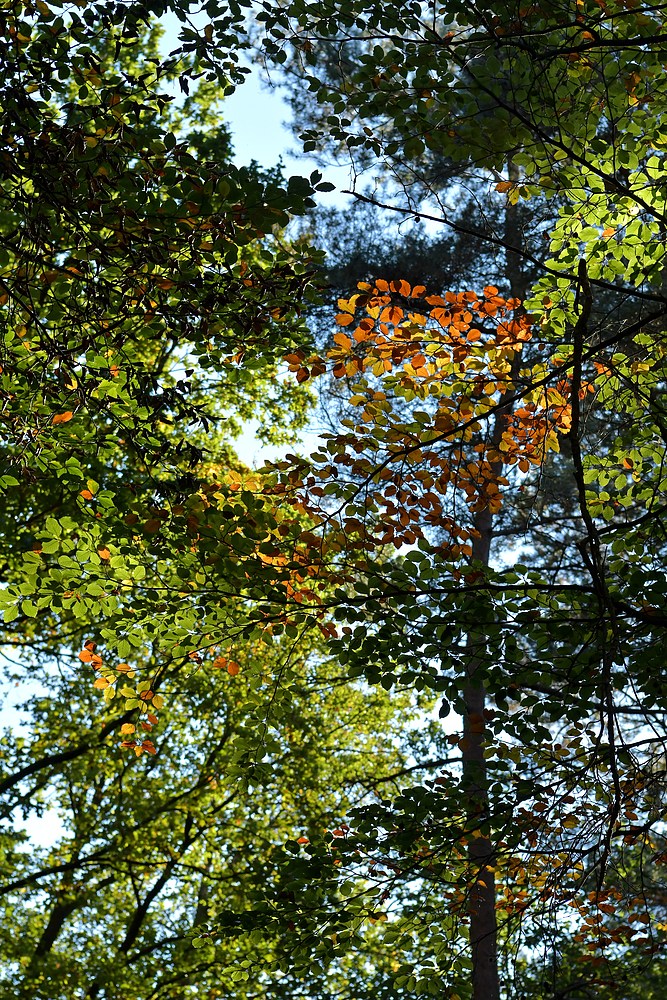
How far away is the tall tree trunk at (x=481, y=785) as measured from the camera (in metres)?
5.43

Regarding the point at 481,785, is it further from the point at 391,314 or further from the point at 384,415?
the point at 391,314

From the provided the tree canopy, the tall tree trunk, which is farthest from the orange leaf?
the tall tree trunk

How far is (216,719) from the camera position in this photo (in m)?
13.8

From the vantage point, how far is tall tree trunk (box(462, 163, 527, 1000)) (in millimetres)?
5434

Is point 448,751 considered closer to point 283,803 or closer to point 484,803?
point 283,803

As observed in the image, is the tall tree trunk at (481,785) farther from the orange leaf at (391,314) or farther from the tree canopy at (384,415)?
the orange leaf at (391,314)

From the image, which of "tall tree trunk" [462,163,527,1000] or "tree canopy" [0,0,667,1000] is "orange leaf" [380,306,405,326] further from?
"tall tree trunk" [462,163,527,1000]

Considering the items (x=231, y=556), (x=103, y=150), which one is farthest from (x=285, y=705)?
(x=103, y=150)

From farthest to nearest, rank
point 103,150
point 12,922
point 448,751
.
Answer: point 448,751 → point 12,922 → point 103,150

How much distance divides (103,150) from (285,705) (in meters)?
3.19

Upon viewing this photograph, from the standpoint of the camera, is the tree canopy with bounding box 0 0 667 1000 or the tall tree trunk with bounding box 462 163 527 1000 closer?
the tree canopy with bounding box 0 0 667 1000

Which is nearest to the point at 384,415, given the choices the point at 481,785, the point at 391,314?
the point at 391,314

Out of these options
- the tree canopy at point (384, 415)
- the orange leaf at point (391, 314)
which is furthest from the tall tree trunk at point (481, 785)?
the orange leaf at point (391, 314)

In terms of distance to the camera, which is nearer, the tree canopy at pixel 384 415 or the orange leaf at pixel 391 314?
the tree canopy at pixel 384 415
